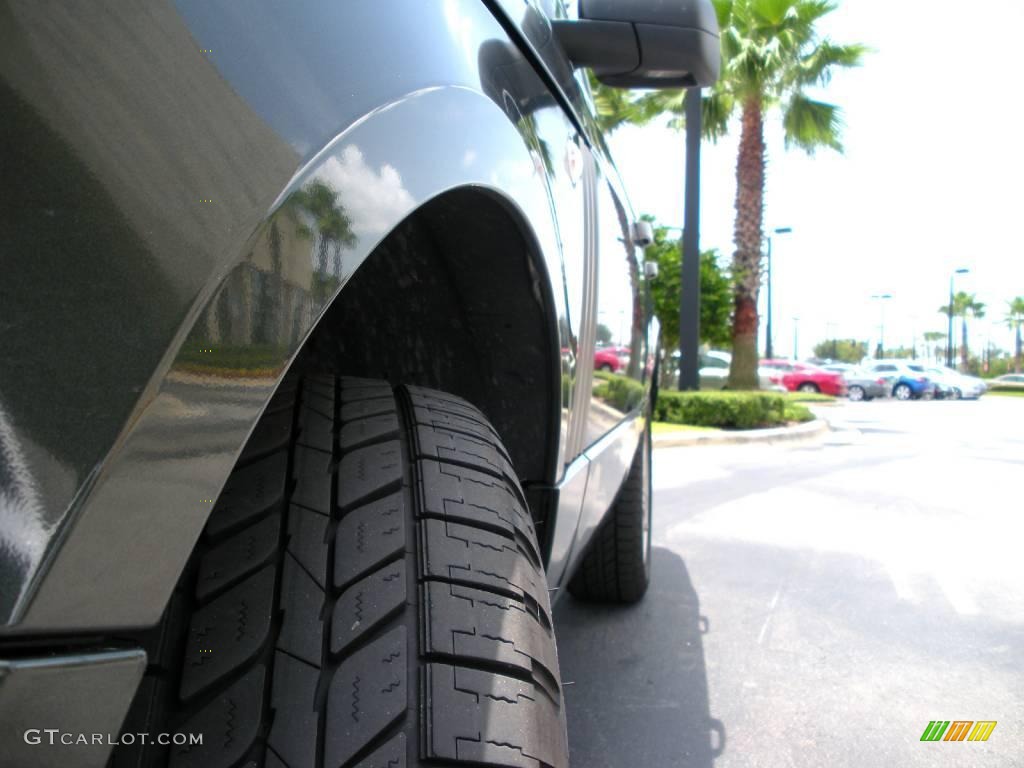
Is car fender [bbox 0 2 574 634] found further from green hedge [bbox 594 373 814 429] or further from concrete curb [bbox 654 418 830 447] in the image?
green hedge [bbox 594 373 814 429]

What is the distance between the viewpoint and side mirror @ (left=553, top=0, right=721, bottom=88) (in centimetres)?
161

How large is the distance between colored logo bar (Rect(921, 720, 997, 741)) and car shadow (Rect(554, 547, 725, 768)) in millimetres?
546

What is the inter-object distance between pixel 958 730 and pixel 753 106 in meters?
14.8

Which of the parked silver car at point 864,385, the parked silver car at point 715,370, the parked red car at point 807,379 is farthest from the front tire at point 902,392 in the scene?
the parked silver car at point 715,370

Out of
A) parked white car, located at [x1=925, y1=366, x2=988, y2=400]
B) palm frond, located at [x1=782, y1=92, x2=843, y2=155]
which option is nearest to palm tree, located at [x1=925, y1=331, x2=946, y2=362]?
parked white car, located at [x1=925, y1=366, x2=988, y2=400]

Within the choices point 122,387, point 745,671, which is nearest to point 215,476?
point 122,387

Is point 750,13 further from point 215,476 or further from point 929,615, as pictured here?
point 215,476

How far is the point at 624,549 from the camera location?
10.5 feet

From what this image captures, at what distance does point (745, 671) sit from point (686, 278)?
10945mm

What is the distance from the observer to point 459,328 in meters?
1.64

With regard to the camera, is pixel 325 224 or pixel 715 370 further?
pixel 715 370

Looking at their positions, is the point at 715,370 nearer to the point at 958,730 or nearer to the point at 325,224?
the point at 958,730

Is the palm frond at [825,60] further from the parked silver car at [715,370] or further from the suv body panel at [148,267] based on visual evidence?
the suv body panel at [148,267]

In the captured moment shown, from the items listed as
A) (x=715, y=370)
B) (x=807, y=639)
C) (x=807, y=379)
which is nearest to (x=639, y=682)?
(x=807, y=639)
